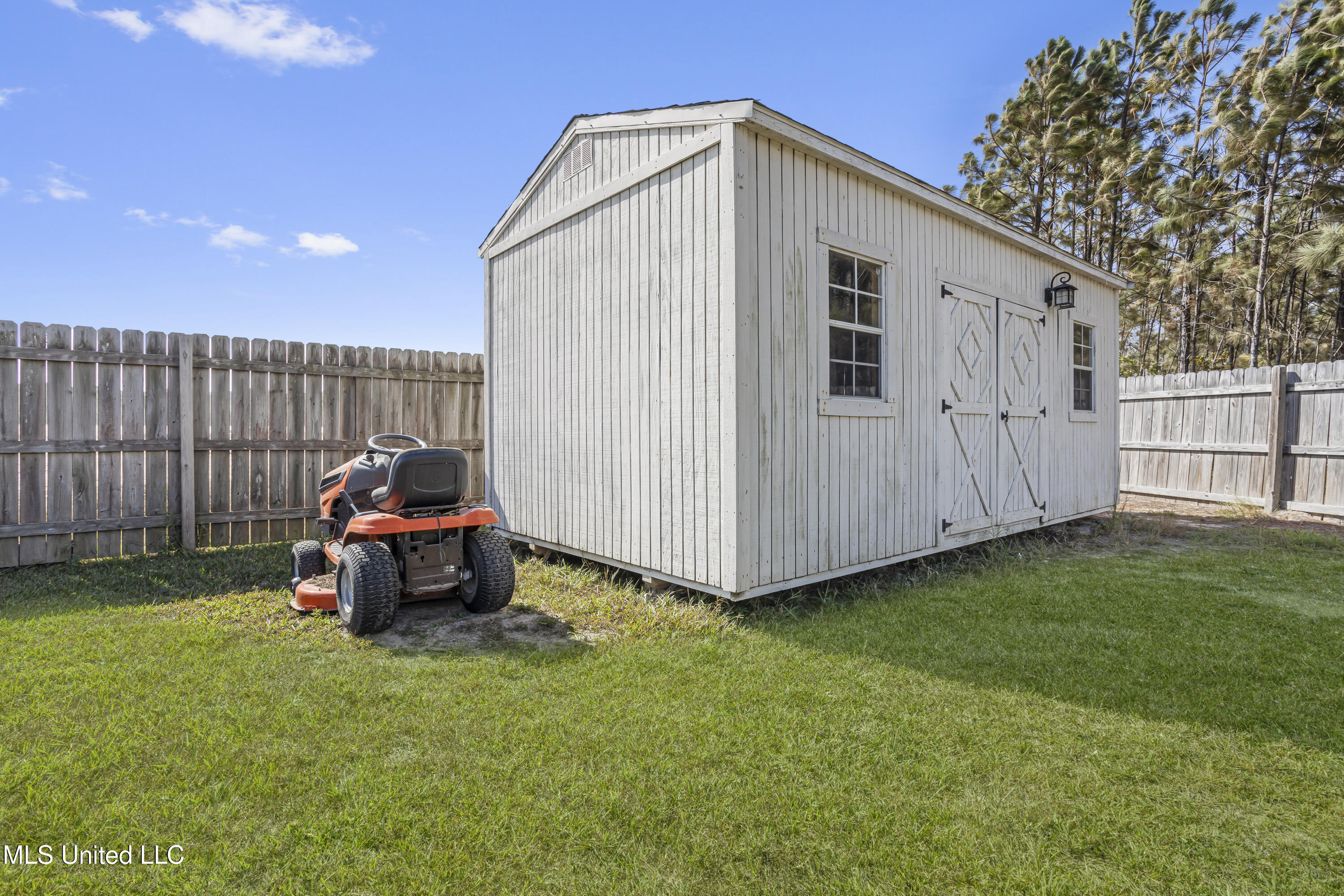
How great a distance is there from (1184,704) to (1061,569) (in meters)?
2.99

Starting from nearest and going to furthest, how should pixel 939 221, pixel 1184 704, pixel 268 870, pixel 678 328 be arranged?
pixel 268 870 < pixel 1184 704 < pixel 678 328 < pixel 939 221

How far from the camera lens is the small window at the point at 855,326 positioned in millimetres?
4539

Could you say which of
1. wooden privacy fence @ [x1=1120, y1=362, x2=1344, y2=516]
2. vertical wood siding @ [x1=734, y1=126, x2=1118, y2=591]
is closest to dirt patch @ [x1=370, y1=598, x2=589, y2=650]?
vertical wood siding @ [x1=734, y1=126, x2=1118, y2=591]

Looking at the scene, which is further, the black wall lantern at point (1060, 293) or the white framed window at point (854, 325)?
the black wall lantern at point (1060, 293)

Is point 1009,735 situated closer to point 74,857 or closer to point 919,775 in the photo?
point 919,775

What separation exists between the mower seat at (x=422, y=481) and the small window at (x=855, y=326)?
8.44 feet

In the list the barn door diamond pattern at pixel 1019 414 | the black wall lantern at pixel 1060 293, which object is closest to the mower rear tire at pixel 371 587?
the barn door diamond pattern at pixel 1019 414

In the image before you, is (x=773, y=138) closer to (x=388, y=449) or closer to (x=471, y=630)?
(x=388, y=449)

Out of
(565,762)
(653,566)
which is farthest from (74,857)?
(653,566)

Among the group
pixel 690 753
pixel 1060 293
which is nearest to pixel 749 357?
pixel 690 753

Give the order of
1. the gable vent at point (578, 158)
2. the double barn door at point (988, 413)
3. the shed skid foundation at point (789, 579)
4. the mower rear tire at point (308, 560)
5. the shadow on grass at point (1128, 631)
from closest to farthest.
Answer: the shadow on grass at point (1128, 631)
the shed skid foundation at point (789, 579)
the mower rear tire at point (308, 560)
the gable vent at point (578, 158)
the double barn door at point (988, 413)

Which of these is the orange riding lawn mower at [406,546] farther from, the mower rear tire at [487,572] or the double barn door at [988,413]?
the double barn door at [988,413]

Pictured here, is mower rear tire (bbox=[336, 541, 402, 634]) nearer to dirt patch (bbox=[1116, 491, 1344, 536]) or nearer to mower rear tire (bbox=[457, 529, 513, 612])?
mower rear tire (bbox=[457, 529, 513, 612])

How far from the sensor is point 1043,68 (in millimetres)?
16594
